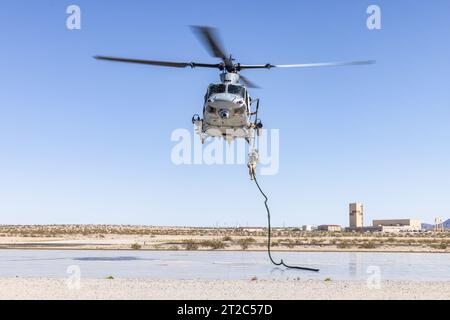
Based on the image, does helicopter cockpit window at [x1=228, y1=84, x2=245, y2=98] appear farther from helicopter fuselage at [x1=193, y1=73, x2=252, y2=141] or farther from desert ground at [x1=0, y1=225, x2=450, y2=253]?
desert ground at [x1=0, y1=225, x2=450, y2=253]

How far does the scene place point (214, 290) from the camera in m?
18.8

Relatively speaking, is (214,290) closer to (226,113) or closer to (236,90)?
(226,113)

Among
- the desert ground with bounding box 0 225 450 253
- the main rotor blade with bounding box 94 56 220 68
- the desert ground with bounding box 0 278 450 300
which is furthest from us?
the desert ground with bounding box 0 225 450 253

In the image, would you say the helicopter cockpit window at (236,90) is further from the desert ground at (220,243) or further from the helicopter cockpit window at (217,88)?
the desert ground at (220,243)

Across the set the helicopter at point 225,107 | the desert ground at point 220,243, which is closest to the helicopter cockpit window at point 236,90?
the helicopter at point 225,107

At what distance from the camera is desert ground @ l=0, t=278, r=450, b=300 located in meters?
17.2

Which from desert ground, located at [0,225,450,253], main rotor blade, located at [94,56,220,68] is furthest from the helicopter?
desert ground, located at [0,225,450,253]

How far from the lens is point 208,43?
2270cm

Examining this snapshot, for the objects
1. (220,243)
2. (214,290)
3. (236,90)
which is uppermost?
(236,90)

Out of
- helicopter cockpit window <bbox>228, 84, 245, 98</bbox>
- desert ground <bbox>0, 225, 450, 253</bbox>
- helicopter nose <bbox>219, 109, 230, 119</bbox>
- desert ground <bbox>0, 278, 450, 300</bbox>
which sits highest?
helicopter cockpit window <bbox>228, 84, 245, 98</bbox>

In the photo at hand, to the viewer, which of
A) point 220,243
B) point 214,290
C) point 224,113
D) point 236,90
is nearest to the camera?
point 214,290

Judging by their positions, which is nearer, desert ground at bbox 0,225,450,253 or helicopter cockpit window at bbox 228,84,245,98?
helicopter cockpit window at bbox 228,84,245,98

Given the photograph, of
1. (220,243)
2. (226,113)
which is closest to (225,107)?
(226,113)
